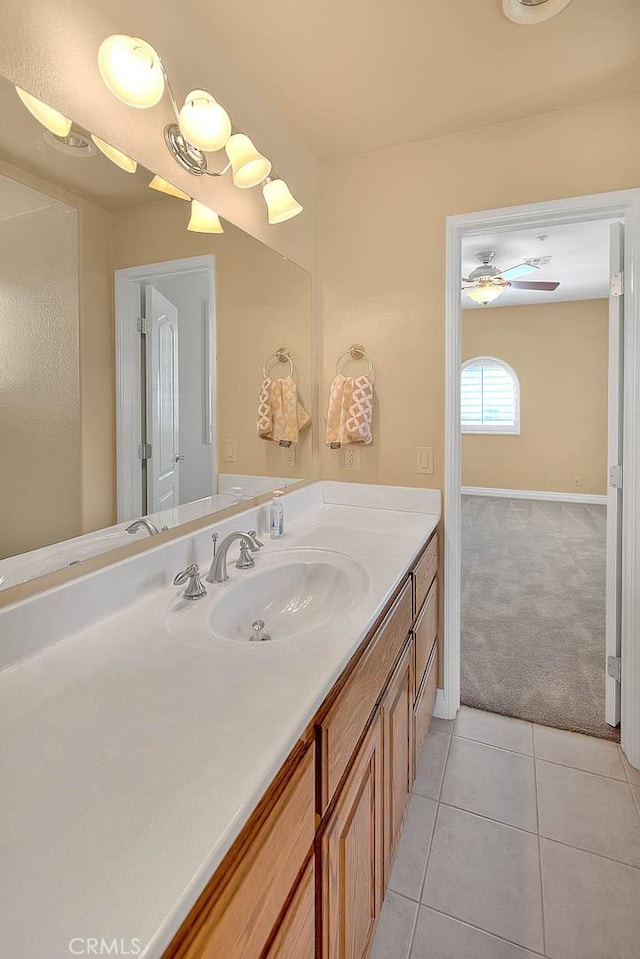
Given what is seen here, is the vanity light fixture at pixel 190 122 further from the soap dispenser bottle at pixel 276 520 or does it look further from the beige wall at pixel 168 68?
the soap dispenser bottle at pixel 276 520

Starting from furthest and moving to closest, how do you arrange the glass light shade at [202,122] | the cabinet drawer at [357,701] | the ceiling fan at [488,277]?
the ceiling fan at [488,277] → the glass light shade at [202,122] → the cabinet drawer at [357,701]

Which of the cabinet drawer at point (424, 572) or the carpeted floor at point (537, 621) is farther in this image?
the carpeted floor at point (537, 621)

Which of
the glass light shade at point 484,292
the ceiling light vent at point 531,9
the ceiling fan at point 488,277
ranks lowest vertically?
the ceiling light vent at point 531,9

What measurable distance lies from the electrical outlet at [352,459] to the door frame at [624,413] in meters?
0.41

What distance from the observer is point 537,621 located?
3.04 m

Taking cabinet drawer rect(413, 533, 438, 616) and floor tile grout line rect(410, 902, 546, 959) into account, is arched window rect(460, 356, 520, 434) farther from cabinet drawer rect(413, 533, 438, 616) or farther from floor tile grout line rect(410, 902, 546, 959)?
floor tile grout line rect(410, 902, 546, 959)

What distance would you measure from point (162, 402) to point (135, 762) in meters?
0.94

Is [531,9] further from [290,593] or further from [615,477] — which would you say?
[290,593]

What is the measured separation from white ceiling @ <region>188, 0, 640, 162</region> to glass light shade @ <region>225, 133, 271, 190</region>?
28 centimetres

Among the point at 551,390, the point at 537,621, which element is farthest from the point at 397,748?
the point at 551,390

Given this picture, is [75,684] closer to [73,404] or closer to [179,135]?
[73,404]

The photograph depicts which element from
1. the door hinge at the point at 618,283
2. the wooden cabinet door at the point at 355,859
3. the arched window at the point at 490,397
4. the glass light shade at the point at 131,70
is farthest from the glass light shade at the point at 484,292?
the wooden cabinet door at the point at 355,859

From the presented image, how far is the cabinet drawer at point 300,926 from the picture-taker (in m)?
0.67

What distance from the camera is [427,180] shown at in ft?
6.66
